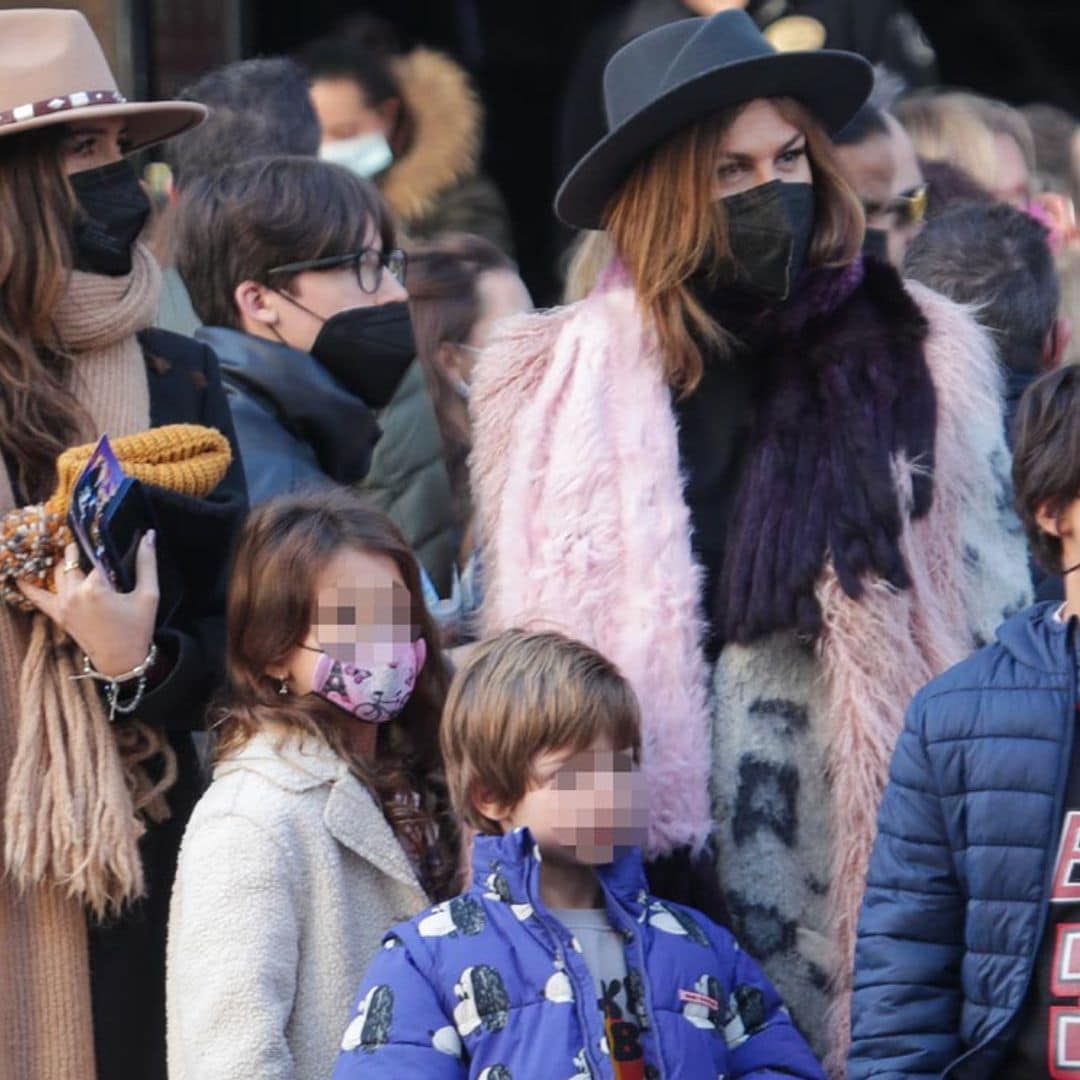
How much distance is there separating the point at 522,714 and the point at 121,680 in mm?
659

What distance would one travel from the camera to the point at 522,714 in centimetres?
331

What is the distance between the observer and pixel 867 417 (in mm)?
3678

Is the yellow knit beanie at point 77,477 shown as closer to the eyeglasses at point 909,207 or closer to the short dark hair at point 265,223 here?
the short dark hair at point 265,223

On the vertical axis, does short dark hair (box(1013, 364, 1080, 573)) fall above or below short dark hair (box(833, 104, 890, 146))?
below

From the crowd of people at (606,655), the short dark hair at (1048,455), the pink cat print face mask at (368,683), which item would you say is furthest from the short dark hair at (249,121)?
the short dark hair at (1048,455)

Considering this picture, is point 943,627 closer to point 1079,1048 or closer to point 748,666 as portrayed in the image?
point 748,666

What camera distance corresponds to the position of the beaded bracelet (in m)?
3.60

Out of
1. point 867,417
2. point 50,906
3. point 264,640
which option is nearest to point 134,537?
point 264,640

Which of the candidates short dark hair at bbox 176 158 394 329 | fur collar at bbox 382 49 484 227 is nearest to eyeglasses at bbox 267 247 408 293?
short dark hair at bbox 176 158 394 329

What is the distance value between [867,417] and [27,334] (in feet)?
4.15

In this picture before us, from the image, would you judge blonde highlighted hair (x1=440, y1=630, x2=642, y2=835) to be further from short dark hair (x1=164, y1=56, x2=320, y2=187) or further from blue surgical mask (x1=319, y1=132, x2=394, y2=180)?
blue surgical mask (x1=319, y1=132, x2=394, y2=180)

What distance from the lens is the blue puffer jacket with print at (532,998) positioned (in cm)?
311

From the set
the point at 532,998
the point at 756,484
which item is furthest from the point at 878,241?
the point at 532,998

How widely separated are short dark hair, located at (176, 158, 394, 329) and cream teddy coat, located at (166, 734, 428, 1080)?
1.20 metres
